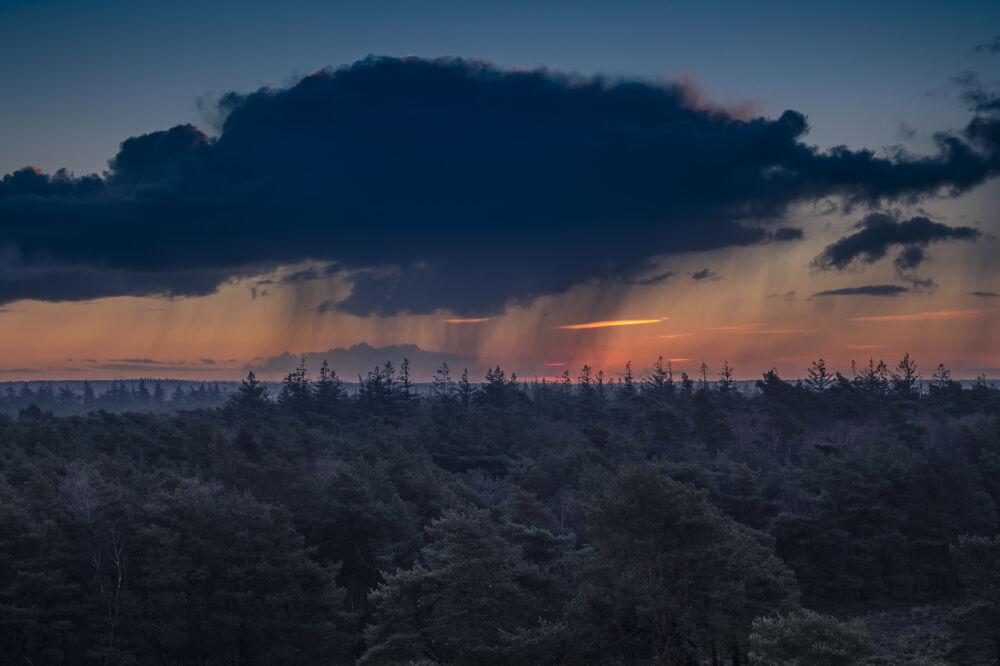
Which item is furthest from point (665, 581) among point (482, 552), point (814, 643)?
point (814, 643)

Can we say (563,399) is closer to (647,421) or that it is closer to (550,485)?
(647,421)

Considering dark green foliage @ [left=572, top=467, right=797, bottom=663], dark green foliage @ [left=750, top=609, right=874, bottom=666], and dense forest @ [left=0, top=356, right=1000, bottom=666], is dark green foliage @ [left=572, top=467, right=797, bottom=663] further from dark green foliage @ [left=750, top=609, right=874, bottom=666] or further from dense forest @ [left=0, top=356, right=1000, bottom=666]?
dark green foliage @ [left=750, top=609, right=874, bottom=666]

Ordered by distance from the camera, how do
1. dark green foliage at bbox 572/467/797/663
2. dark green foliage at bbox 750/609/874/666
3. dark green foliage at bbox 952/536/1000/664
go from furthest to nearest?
dark green foliage at bbox 952/536/1000/664
dark green foliage at bbox 572/467/797/663
dark green foliage at bbox 750/609/874/666

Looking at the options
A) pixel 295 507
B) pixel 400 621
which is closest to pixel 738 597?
pixel 400 621

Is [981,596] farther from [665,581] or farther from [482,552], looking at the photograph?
[482,552]

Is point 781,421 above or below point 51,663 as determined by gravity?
above

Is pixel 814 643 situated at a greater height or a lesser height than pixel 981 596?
greater

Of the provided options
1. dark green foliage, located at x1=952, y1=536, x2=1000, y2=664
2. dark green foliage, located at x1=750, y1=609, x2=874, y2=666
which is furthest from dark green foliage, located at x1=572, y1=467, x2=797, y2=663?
dark green foliage, located at x1=952, y1=536, x2=1000, y2=664

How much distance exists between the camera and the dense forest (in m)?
32.7

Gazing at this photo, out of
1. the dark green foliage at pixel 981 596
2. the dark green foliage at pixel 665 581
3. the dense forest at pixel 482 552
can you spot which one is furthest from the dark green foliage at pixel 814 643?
the dark green foliage at pixel 981 596

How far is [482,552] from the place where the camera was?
33.4 meters

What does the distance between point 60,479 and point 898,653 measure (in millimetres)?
57531

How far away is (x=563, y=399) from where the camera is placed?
135625 millimetres

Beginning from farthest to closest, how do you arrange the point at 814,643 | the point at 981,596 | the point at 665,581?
1. the point at 981,596
2. the point at 665,581
3. the point at 814,643
